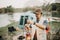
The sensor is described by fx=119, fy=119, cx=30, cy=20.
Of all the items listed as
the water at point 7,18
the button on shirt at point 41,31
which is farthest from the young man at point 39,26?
the water at point 7,18

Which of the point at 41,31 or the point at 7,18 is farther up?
the point at 7,18

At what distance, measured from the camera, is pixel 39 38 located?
3.99 ft

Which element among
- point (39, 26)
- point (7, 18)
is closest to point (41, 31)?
point (39, 26)

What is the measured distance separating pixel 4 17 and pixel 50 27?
0.48m

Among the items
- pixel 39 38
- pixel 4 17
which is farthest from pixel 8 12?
pixel 39 38

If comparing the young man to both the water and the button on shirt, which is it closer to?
the button on shirt

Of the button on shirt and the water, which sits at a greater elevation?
the water

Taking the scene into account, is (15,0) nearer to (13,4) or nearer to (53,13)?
(13,4)

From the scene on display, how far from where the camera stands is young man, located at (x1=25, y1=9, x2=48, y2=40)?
1.22 meters

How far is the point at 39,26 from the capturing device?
122cm

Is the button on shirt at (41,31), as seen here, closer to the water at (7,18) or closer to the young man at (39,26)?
the young man at (39,26)

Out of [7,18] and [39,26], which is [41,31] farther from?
[7,18]

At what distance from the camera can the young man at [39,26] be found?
1218 mm

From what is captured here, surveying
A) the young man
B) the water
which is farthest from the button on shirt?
the water
